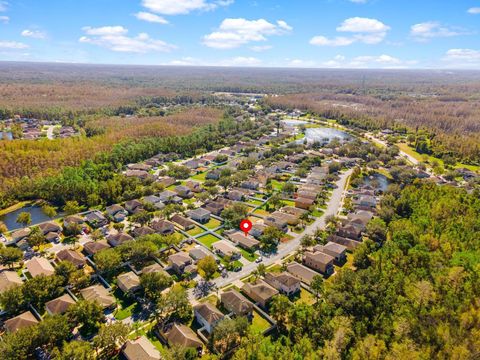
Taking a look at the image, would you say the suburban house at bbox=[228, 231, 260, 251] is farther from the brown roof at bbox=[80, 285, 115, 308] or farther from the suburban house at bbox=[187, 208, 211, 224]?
the brown roof at bbox=[80, 285, 115, 308]

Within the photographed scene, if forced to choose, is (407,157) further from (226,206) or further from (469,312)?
(469,312)

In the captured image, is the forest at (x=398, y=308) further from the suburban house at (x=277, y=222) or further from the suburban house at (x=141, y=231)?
the suburban house at (x=141, y=231)

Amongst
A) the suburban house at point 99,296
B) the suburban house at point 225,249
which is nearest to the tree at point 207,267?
the suburban house at point 225,249

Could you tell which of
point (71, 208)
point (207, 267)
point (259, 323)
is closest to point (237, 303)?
→ point (259, 323)

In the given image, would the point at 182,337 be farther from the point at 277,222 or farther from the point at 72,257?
the point at 277,222

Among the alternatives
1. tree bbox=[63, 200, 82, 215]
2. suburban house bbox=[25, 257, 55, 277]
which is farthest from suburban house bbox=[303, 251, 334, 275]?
tree bbox=[63, 200, 82, 215]
